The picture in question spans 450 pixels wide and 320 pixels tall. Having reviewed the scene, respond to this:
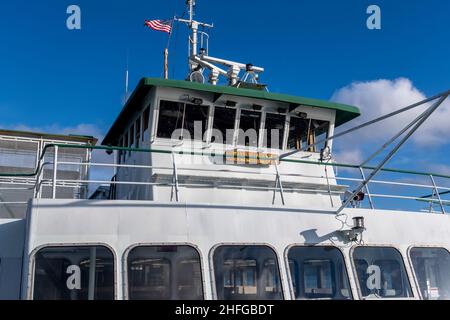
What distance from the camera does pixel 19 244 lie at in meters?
8.35

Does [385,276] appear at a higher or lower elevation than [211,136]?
lower

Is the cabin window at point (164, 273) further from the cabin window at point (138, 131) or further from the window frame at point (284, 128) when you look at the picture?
the cabin window at point (138, 131)

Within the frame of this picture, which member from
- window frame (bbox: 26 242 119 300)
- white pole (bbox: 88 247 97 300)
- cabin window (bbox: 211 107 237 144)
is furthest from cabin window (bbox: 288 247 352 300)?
cabin window (bbox: 211 107 237 144)

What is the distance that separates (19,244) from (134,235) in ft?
7.06

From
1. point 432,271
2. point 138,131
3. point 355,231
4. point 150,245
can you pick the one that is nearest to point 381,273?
point 355,231

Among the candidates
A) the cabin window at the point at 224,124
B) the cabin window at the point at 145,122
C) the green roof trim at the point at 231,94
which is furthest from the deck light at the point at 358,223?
the cabin window at the point at 145,122

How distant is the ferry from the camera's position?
757 centimetres

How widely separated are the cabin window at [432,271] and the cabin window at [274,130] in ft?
13.8

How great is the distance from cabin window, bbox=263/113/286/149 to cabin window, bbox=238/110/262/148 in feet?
0.76

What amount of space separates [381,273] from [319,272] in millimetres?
1099
